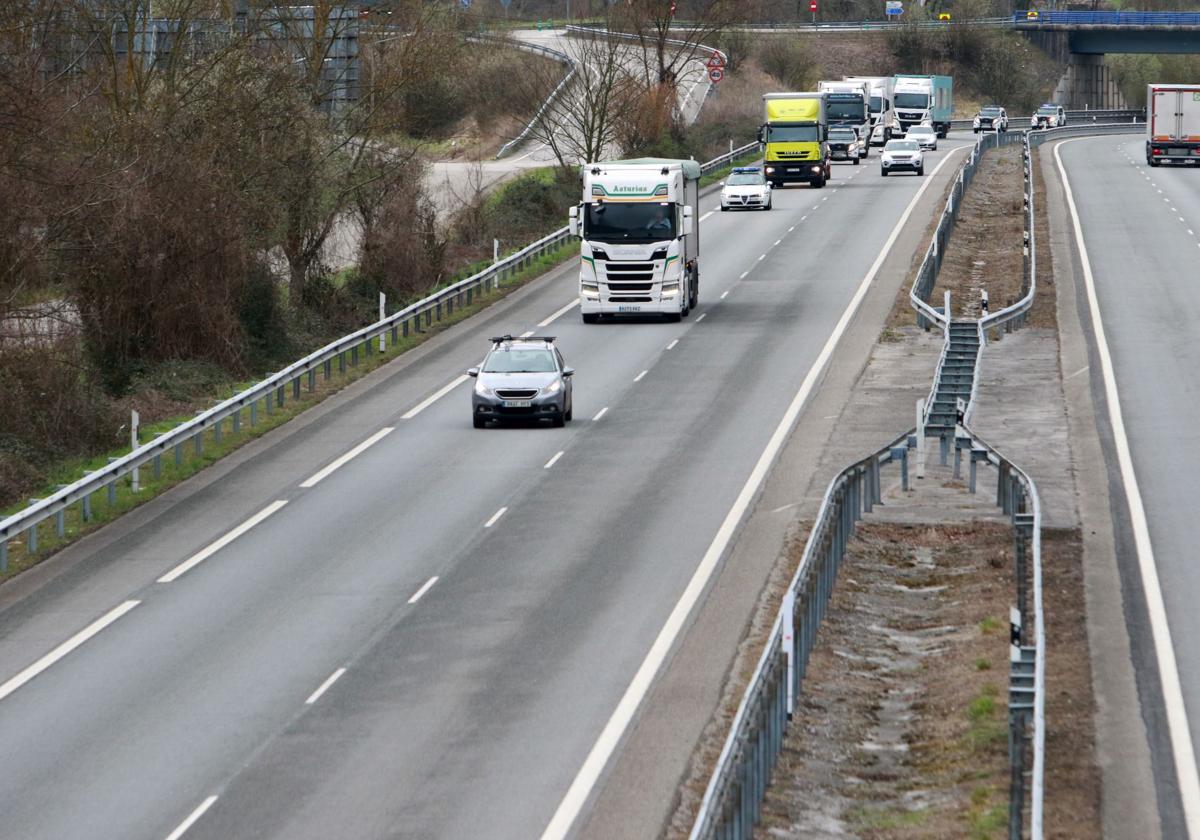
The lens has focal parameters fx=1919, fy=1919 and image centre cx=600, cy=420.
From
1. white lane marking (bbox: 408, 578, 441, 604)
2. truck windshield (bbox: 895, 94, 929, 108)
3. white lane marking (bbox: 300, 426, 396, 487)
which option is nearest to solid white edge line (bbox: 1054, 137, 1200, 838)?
white lane marking (bbox: 408, 578, 441, 604)

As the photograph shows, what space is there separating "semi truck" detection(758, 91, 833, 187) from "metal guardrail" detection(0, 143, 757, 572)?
20.1 metres

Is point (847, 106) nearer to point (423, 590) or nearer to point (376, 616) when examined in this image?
point (423, 590)

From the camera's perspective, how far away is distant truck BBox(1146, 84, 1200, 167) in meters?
81.9

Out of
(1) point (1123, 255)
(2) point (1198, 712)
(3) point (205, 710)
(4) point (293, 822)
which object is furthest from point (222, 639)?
(1) point (1123, 255)

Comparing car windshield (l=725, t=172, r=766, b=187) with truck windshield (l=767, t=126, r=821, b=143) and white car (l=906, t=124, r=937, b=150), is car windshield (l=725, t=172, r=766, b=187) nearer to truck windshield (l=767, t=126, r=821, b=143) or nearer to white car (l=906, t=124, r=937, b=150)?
truck windshield (l=767, t=126, r=821, b=143)

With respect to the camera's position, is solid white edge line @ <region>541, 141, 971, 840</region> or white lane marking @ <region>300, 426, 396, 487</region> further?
white lane marking @ <region>300, 426, 396, 487</region>

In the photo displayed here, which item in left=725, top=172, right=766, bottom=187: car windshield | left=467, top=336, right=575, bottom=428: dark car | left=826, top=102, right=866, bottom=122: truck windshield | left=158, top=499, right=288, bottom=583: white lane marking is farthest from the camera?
left=826, top=102, right=866, bottom=122: truck windshield

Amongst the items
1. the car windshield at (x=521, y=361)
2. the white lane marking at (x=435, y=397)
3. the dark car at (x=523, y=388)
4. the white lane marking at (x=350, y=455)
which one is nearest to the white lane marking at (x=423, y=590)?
the white lane marking at (x=350, y=455)

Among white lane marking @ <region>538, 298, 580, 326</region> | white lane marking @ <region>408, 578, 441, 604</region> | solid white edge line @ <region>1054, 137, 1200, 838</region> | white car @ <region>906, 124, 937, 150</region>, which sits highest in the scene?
white car @ <region>906, 124, 937, 150</region>

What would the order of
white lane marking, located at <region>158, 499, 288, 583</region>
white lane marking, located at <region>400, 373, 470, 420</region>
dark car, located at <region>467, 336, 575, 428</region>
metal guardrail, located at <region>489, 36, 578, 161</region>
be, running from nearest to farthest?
white lane marking, located at <region>158, 499, 288, 583</region> → dark car, located at <region>467, 336, 575, 428</region> → white lane marking, located at <region>400, 373, 470, 420</region> → metal guardrail, located at <region>489, 36, 578, 161</region>

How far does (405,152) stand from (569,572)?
3429cm

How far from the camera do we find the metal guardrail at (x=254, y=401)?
24.9 m

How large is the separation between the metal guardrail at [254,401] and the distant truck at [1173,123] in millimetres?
36038

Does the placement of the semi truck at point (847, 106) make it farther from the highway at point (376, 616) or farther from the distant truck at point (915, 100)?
Result: the highway at point (376, 616)
